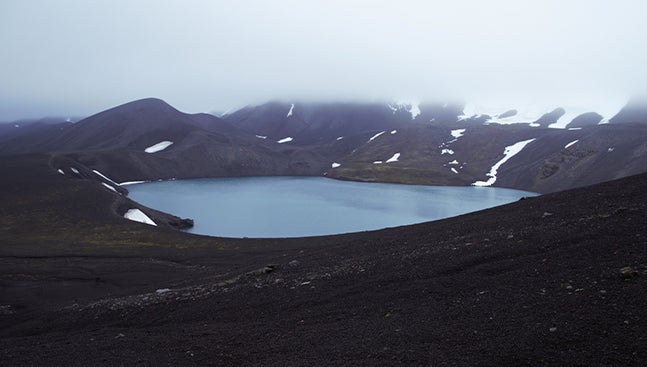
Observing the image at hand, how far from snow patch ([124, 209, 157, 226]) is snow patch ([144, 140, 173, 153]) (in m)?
94.9

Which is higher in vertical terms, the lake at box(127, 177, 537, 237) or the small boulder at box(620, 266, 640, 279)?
the small boulder at box(620, 266, 640, 279)

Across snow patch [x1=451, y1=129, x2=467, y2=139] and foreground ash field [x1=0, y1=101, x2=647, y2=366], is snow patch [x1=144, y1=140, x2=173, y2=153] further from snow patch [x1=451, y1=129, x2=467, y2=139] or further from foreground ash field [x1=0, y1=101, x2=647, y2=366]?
foreground ash field [x1=0, y1=101, x2=647, y2=366]

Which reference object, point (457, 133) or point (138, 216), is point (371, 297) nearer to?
point (138, 216)

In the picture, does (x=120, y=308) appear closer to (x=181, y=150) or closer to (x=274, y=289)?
(x=274, y=289)

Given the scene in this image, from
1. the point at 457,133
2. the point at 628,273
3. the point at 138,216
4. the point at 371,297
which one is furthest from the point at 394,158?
the point at 628,273

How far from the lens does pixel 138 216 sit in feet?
181

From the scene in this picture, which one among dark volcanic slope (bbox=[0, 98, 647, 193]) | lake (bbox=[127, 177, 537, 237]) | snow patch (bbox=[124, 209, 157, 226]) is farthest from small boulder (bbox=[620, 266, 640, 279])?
dark volcanic slope (bbox=[0, 98, 647, 193])

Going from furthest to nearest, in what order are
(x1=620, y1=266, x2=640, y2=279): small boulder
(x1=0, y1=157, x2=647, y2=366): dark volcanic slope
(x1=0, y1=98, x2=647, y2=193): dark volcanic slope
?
(x1=0, y1=98, x2=647, y2=193): dark volcanic slope
(x1=620, y1=266, x2=640, y2=279): small boulder
(x1=0, y1=157, x2=647, y2=366): dark volcanic slope

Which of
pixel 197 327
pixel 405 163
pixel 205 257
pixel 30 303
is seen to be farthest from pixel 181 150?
pixel 197 327

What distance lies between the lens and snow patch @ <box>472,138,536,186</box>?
125 meters

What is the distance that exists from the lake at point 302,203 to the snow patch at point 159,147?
29982 mm

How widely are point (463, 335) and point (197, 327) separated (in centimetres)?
870

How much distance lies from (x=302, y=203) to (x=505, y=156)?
3489 inches

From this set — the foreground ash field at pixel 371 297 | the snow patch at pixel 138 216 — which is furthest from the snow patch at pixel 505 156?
the foreground ash field at pixel 371 297
